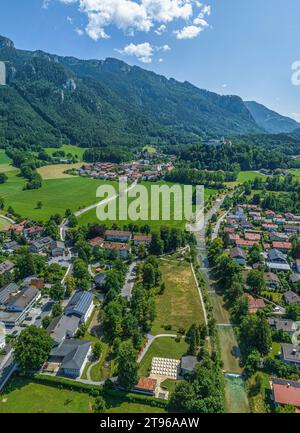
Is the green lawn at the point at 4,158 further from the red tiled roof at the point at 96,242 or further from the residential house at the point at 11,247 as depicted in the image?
the red tiled roof at the point at 96,242

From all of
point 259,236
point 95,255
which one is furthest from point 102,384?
point 259,236

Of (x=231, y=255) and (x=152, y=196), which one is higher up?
(x=152, y=196)

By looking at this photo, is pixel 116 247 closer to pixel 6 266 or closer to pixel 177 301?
pixel 177 301

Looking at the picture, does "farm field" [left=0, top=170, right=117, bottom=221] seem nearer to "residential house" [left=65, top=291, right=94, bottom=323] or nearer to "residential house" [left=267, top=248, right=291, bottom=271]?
"residential house" [left=65, top=291, right=94, bottom=323]

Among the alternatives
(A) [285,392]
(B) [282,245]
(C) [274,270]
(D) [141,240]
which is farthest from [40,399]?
(B) [282,245]
